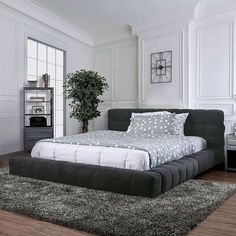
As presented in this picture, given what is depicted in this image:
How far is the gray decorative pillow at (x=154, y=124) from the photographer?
4559mm

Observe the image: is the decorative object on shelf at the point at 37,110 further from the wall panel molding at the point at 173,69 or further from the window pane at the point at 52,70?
the wall panel molding at the point at 173,69

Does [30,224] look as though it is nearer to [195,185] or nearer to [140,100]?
[195,185]

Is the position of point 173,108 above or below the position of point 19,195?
above

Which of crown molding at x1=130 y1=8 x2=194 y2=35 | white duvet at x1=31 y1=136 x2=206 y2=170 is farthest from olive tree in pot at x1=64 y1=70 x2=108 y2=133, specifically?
white duvet at x1=31 y1=136 x2=206 y2=170

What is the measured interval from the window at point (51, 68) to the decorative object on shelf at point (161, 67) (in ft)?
6.82

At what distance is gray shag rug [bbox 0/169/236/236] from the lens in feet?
6.88

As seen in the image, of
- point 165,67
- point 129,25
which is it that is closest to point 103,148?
point 165,67

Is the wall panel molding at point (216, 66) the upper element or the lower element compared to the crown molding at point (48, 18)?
lower

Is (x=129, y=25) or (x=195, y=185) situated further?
(x=129, y=25)

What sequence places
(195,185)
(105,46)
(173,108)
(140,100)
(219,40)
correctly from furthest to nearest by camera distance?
(105,46) → (140,100) → (173,108) → (219,40) → (195,185)

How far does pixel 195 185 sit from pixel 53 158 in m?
1.67

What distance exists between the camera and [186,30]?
18.2 ft

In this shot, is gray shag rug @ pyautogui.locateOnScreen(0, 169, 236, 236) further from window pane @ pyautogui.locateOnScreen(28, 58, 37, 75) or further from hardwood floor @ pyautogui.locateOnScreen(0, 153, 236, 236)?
window pane @ pyautogui.locateOnScreen(28, 58, 37, 75)

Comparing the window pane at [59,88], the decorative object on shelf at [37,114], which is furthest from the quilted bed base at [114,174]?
the window pane at [59,88]
